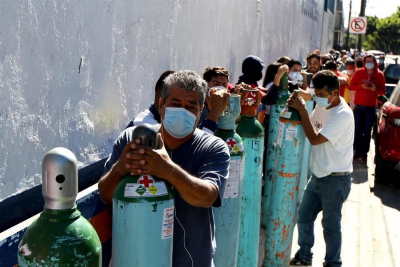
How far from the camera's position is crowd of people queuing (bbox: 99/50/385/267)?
2379mm

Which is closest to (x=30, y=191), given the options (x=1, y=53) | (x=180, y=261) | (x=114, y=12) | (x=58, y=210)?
(x=1, y=53)

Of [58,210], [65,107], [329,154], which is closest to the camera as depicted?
[58,210]

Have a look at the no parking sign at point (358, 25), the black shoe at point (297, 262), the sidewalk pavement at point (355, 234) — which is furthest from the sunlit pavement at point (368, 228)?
the no parking sign at point (358, 25)

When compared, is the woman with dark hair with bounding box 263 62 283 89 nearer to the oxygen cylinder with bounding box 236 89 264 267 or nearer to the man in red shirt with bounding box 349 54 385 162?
the oxygen cylinder with bounding box 236 89 264 267

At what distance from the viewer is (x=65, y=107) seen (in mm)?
3381

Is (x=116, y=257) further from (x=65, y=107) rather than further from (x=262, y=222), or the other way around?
(x=262, y=222)

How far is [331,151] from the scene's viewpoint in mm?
5012

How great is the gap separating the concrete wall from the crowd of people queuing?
0.40 metres

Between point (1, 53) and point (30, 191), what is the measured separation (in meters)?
0.81

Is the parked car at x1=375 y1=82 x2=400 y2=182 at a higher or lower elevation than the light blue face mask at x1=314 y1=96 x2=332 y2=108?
lower

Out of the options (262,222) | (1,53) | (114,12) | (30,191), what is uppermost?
(114,12)

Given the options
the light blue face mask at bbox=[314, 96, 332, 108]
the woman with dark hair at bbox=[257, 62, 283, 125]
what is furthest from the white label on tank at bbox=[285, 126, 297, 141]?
the woman with dark hair at bbox=[257, 62, 283, 125]

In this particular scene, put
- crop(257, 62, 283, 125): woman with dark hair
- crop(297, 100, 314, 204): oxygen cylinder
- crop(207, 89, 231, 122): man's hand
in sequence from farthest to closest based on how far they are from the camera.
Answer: crop(297, 100, 314, 204): oxygen cylinder, crop(257, 62, 283, 125): woman with dark hair, crop(207, 89, 231, 122): man's hand

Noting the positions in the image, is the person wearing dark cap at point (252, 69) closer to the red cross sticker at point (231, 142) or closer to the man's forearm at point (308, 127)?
the man's forearm at point (308, 127)
